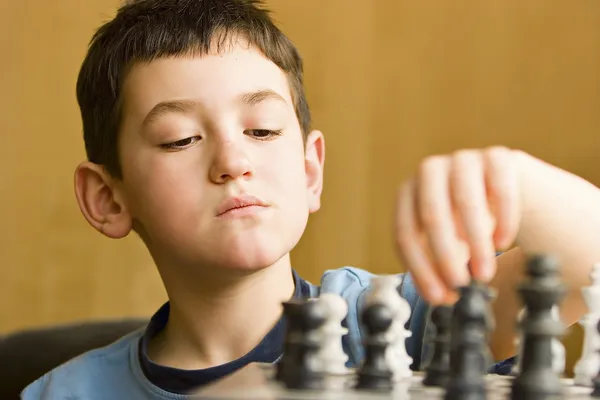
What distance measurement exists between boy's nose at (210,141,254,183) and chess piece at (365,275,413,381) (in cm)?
29

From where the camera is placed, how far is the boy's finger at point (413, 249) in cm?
77

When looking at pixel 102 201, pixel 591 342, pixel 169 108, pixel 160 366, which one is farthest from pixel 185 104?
pixel 591 342

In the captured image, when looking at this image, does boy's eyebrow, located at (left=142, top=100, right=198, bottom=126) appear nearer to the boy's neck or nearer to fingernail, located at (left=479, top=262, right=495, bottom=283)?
the boy's neck

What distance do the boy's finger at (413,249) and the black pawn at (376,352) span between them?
0.25 feet

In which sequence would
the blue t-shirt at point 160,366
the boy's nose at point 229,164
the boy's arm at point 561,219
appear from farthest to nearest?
the blue t-shirt at point 160,366
the boy's nose at point 229,164
the boy's arm at point 561,219

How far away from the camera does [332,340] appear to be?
80cm

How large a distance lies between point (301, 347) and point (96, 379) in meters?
0.86

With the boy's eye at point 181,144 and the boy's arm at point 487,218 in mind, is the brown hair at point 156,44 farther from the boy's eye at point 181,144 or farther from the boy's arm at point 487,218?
the boy's arm at point 487,218

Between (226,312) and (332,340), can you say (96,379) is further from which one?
(332,340)

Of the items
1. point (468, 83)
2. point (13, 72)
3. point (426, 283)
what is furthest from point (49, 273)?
point (426, 283)

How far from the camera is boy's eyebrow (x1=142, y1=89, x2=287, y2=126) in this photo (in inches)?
46.3

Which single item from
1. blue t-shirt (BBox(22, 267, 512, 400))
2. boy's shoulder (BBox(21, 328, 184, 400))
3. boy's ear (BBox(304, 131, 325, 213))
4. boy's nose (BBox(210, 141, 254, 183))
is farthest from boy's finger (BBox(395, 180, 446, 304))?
boy's shoulder (BBox(21, 328, 184, 400))

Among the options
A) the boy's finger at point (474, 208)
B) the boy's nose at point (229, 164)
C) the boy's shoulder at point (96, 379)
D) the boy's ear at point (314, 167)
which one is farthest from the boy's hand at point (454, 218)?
the boy's shoulder at point (96, 379)

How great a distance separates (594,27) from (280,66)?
39.6 inches
